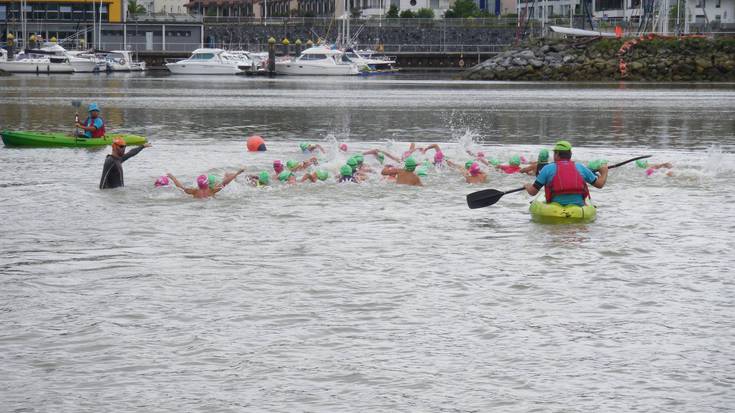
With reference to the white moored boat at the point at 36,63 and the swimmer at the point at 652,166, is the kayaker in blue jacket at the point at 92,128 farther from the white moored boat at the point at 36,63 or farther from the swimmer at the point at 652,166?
the white moored boat at the point at 36,63

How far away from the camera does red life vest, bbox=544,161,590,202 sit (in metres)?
18.5

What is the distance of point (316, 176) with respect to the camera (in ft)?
80.0

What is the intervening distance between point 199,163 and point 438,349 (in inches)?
712

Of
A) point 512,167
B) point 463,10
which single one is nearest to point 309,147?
point 512,167

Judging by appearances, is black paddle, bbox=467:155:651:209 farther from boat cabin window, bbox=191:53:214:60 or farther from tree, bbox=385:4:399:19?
tree, bbox=385:4:399:19

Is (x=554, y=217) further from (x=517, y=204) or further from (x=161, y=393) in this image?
(x=161, y=393)

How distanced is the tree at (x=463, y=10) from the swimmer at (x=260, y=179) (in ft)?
357

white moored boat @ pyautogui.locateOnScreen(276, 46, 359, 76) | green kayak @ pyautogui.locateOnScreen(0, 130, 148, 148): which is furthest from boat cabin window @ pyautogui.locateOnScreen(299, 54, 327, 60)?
green kayak @ pyautogui.locateOnScreen(0, 130, 148, 148)

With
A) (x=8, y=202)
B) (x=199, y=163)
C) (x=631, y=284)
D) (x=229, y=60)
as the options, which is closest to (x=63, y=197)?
(x=8, y=202)

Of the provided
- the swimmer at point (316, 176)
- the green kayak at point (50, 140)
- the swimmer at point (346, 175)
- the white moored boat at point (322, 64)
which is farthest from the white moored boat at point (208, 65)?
the swimmer at point (346, 175)

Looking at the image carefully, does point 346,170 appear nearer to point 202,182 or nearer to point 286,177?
point 286,177

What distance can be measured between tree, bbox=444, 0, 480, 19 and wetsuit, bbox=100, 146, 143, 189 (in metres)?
110

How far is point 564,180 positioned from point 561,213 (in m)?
0.68

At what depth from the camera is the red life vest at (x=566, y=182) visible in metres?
18.5
